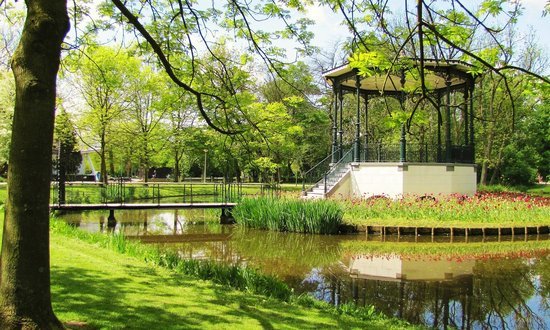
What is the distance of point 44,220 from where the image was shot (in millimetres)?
3400

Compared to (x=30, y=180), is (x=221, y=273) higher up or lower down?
lower down

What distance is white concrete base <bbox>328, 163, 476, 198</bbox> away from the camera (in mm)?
18984

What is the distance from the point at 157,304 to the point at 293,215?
10152mm

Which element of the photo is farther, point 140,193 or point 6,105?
point 6,105

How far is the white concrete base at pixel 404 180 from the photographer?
1898 cm

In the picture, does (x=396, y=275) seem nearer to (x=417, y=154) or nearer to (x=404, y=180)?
(x=404, y=180)

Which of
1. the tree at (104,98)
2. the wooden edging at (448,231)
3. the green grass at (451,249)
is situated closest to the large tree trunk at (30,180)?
the green grass at (451,249)

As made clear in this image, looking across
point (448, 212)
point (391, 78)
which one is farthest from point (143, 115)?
point (448, 212)

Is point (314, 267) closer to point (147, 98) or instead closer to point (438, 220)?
point (438, 220)

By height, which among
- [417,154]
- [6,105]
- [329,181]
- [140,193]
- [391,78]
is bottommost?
[140,193]

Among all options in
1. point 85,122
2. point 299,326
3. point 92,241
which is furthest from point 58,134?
point 299,326

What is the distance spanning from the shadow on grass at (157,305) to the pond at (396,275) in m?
2.15

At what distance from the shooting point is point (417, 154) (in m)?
19.9

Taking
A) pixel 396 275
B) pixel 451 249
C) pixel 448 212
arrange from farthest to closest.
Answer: pixel 448 212
pixel 451 249
pixel 396 275
